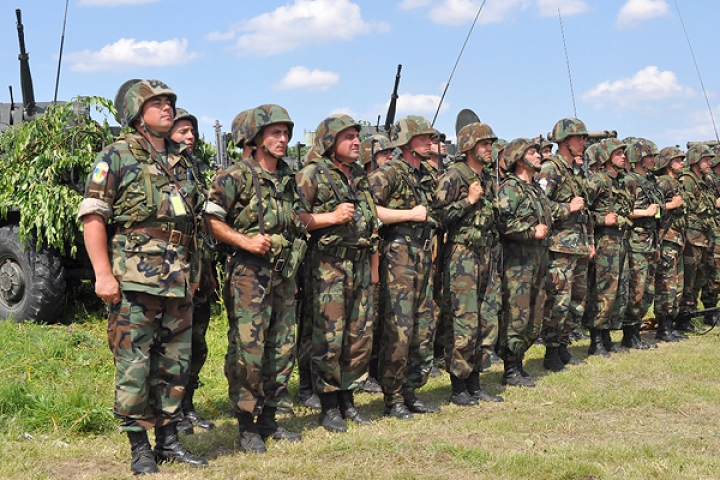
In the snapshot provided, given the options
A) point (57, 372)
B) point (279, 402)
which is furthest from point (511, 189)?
point (57, 372)

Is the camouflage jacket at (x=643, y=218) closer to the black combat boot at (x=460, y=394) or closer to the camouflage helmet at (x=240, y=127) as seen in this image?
the black combat boot at (x=460, y=394)

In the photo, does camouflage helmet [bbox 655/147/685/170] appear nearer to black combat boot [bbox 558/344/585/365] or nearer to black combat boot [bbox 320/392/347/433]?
black combat boot [bbox 558/344/585/365]

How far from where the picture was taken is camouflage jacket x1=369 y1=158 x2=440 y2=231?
621cm

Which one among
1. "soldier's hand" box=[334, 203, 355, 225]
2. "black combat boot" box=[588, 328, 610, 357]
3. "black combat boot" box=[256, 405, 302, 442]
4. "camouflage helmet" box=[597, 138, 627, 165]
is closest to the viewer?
"black combat boot" box=[256, 405, 302, 442]

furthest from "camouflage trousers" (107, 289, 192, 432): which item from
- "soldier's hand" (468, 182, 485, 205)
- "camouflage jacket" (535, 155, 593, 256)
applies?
"camouflage jacket" (535, 155, 593, 256)

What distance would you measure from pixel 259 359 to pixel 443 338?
2354 mm

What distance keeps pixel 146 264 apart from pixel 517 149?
13.5 feet

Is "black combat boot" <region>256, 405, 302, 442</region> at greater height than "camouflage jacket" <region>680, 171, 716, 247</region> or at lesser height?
lesser

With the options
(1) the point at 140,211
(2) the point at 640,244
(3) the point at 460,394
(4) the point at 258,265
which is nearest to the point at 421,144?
(4) the point at 258,265

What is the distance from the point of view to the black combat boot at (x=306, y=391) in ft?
22.2

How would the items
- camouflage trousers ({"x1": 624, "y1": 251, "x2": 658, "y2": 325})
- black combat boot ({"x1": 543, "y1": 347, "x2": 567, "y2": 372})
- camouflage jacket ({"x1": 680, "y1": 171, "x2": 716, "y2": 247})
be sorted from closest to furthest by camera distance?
1. black combat boot ({"x1": 543, "y1": 347, "x2": 567, "y2": 372})
2. camouflage trousers ({"x1": 624, "y1": 251, "x2": 658, "y2": 325})
3. camouflage jacket ({"x1": 680, "y1": 171, "x2": 716, "y2": 247})

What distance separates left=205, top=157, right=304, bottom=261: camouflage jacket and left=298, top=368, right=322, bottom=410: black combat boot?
1853 mm

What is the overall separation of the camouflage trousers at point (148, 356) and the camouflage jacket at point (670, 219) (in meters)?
7.28

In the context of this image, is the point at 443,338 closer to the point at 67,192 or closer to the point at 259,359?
the point at 259,359
